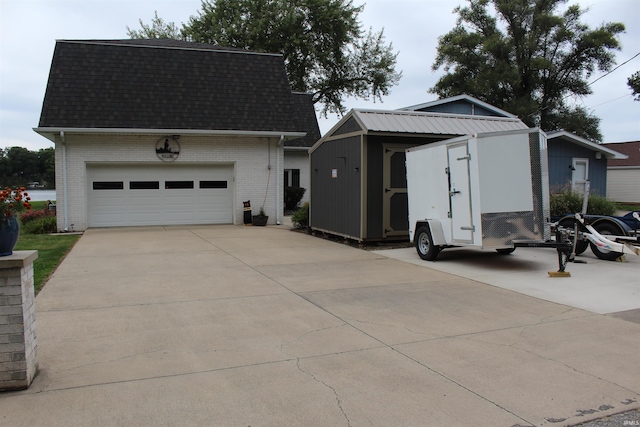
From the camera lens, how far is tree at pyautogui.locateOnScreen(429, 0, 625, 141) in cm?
3503

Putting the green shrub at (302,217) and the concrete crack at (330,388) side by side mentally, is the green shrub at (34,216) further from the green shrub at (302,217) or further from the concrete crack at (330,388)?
the concrete crack at (330,388)

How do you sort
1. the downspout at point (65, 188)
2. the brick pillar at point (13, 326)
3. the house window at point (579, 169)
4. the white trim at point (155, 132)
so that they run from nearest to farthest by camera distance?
the brick pillar at point (13, 326) < the white trim at point (155, 132) < the downspout at point (65, 188) < the house window at point (579, 169)

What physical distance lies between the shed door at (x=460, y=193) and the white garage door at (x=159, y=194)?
10.8 metres

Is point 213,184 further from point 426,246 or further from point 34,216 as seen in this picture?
point 426,246

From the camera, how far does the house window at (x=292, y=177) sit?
26.1 m

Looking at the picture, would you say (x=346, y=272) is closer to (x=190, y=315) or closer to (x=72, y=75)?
(x=190, y=315)

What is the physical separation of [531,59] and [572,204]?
903 inches

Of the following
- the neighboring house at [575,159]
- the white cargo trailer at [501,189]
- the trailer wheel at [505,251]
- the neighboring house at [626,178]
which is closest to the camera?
the white cargo trailer at [501,189]

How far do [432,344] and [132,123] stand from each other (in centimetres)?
1450

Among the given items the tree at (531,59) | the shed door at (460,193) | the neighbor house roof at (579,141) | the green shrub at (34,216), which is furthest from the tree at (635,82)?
the green shrub at (34,216)

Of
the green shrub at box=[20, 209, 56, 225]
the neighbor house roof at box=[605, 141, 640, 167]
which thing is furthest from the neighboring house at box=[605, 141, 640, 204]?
the green shrub at box=[20, 209, 56, 225]

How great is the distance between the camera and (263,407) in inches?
150

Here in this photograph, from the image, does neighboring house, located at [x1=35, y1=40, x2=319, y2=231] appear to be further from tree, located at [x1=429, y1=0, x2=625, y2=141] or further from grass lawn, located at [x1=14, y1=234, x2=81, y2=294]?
tree, located at [x1=429, y1=0, x2=625, y2=141]

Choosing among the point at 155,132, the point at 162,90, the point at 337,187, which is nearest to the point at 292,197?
the point at 162,90
